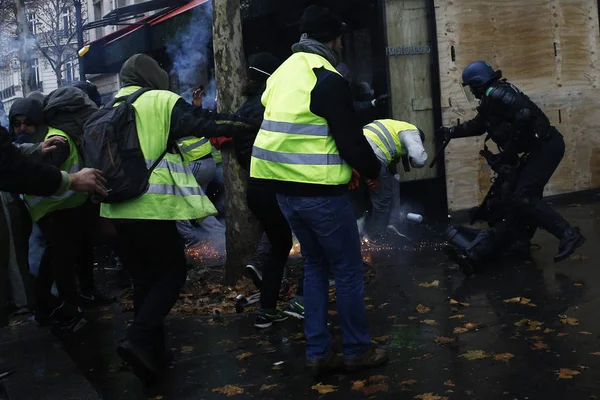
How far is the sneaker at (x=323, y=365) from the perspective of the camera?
4766 mm

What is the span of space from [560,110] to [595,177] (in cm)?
112

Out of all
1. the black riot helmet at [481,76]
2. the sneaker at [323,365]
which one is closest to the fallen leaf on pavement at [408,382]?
the sneaker at [323,365]

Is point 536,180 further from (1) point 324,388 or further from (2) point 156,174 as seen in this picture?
(2) point 156,174

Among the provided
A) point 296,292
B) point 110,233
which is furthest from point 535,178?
point 110,233

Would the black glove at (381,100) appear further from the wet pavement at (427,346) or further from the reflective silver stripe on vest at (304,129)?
the reflective silver stripe on vest at (304,129)

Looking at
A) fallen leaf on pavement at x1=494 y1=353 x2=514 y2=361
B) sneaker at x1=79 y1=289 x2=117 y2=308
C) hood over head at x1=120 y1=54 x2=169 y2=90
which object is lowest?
sneaker at x1=79 y1=289 x2=117 y2=308

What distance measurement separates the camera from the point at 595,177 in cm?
1122

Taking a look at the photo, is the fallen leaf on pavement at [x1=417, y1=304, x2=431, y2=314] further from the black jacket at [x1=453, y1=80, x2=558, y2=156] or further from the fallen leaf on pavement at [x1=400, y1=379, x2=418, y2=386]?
the black jacket at [x1=453, y1=80, x2=558, y2=156]

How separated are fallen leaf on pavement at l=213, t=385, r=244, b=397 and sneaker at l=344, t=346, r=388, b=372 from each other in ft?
2.09

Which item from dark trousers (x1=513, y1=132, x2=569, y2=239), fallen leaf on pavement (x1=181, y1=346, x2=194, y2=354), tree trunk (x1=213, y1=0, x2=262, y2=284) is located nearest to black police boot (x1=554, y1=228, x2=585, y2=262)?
dark trousers (x1=513, y1=132, x2=569, y2=239)

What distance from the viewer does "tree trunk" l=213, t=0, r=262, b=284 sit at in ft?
24.1

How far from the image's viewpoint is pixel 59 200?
6.27m

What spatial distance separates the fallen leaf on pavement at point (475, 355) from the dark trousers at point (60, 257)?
329cm

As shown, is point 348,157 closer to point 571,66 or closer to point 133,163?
point 133,163
